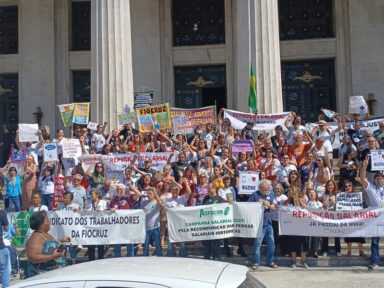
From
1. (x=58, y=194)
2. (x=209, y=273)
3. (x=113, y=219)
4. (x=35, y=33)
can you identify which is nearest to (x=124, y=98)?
(x=58, y=194)

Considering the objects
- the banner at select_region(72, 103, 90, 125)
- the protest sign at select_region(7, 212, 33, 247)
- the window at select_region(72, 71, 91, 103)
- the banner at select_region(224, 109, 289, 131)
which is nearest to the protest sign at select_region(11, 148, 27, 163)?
the banner at select_region(72, 103, 90, 125)

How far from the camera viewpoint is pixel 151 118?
14.4 m

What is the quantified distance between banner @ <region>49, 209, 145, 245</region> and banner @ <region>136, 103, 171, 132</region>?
3.81 m

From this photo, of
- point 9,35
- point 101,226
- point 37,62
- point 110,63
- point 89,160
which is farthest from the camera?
point 9,35

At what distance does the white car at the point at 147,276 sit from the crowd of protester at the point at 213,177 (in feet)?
21.6

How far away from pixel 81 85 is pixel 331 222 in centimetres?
1408

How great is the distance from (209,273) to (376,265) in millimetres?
7461

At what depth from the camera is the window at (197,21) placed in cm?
2184

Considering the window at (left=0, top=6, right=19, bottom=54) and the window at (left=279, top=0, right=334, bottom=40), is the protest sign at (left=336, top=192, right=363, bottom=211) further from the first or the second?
the window at (left=0, top=6, right=19, bottom=54)

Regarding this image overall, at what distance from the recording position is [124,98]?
1586 centimetres

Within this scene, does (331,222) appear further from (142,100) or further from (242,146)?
(142,100)

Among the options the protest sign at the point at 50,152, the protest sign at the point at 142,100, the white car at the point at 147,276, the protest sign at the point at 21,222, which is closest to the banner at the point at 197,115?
the protest sign at the point at 142,100

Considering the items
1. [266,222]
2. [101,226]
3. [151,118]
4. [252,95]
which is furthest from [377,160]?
[101,226]

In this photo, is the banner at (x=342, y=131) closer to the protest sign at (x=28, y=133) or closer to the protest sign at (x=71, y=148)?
the protest sign at (x=71, y=148)
